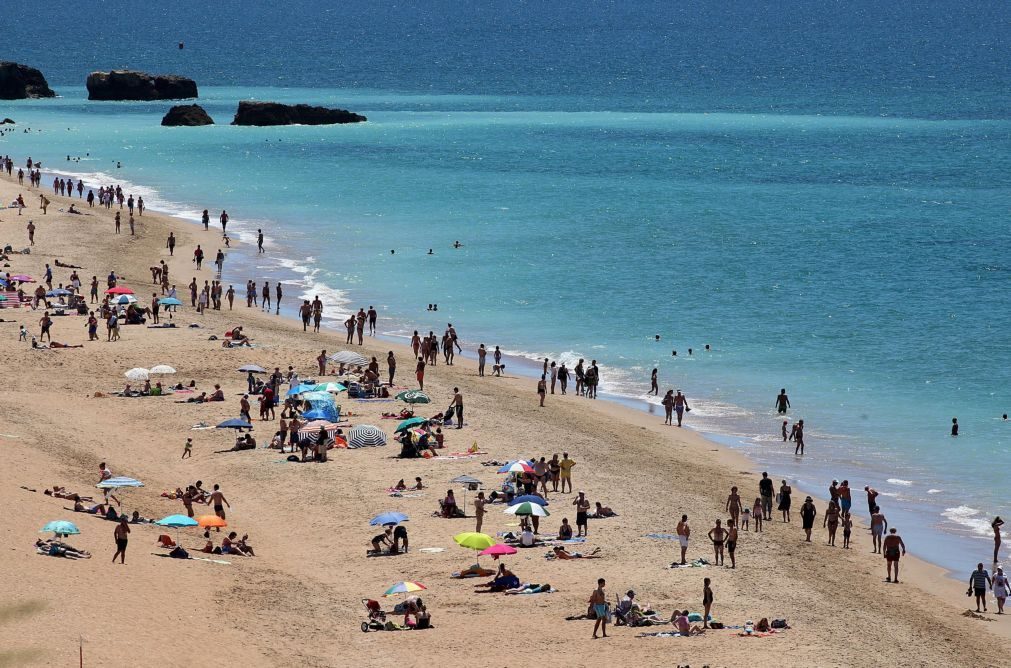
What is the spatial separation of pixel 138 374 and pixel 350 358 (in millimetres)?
5962

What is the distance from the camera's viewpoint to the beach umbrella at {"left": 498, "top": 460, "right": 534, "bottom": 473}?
90.5 ft

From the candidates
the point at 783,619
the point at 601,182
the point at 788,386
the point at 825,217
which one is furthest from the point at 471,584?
the point at 601,182

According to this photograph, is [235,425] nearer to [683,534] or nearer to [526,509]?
[526,509]

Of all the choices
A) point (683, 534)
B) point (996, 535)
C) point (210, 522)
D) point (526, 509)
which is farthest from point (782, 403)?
point (210, 522)

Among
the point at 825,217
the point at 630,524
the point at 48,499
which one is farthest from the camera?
the point at 825,217

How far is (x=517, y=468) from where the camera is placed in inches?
1087

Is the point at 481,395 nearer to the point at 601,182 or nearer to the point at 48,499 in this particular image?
the point at 48,499

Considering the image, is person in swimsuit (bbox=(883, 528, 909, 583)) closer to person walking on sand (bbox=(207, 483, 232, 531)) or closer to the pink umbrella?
the pink umbrella

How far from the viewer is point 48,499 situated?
24516 millimetres

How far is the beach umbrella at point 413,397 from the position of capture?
34.8 m

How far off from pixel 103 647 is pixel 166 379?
60.7 feet

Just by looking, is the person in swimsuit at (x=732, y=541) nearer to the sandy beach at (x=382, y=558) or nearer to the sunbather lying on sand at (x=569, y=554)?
the sandy beach at (x=382, y=558)

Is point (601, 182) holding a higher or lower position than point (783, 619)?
higher

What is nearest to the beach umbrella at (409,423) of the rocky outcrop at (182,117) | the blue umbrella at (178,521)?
the blue umbrella at (178,521)
